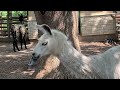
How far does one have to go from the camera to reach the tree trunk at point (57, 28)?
3583 mm

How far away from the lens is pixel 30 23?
1738cm

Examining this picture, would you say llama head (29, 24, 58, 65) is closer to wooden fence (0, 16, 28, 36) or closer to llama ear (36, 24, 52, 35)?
llama ear (36, 24, 52, 35)

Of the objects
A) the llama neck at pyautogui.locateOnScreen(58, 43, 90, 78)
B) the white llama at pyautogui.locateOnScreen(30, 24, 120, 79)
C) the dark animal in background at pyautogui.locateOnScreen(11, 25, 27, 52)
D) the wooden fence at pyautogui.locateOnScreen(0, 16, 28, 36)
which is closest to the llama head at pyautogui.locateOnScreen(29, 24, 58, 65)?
the white llama at pyautogui.locateOnScreen(30, 24, 120, 79)

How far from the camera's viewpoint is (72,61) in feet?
11.5

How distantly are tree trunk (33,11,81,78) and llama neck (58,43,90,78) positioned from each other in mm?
65

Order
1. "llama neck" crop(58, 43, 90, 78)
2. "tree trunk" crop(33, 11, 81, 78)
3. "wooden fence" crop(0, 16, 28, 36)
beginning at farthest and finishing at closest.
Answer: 1. "wooden fence" crop(0, 16, 28, 36)
2. "tree trunk" crop(33, 11, 81, 78)
3. "llama neck" crop(58, 43, 90, 78)

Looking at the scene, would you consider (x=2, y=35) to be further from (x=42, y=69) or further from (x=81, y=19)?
(x=42, y=69)

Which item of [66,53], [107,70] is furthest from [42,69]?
[107,70]

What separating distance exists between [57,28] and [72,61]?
125 inches

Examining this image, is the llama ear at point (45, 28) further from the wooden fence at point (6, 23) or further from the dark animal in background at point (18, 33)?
the wooden fence at point (6, 23)

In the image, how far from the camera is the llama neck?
3445 millimetres

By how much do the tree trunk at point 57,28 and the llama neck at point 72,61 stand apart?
6 cm
